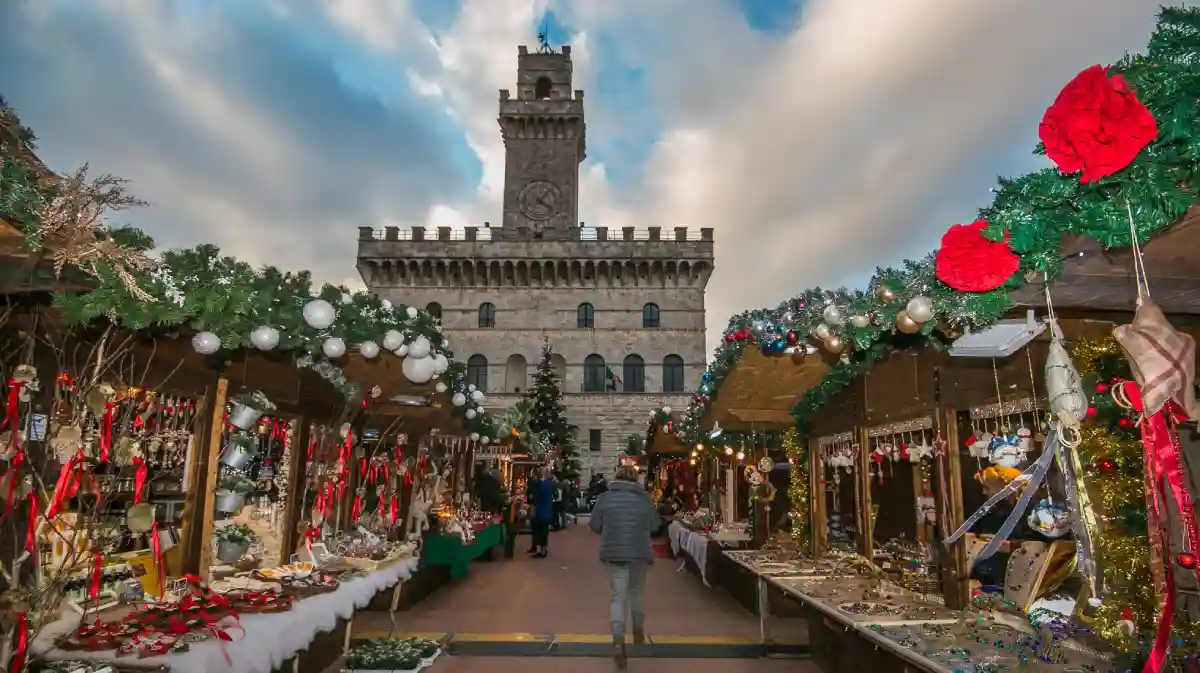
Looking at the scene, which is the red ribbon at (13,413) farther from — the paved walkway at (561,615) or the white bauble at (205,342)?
the paved walkway at (561,615)

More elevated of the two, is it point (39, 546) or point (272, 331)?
point (272, 331)

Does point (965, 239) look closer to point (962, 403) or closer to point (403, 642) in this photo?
point (962, 403)

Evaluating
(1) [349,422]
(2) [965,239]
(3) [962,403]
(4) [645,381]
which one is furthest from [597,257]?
(2) [965,239]

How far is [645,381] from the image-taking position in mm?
31672

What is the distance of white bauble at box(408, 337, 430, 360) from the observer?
224 inches

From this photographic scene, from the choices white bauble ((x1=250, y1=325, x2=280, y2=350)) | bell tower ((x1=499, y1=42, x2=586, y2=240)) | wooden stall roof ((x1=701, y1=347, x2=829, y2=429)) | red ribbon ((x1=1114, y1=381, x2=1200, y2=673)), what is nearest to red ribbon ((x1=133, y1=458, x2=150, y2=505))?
white bauble ((x1=250, y1=325, x2=280, y2=350))

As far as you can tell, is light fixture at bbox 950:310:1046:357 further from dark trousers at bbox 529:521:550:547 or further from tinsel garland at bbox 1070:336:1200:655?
dark trousers at bbox 529:521:550:547

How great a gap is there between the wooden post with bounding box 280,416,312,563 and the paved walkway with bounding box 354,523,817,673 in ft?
3.99

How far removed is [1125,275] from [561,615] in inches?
258

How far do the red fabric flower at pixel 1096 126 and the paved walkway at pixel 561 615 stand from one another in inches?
187

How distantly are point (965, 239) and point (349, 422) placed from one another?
643 centimetres

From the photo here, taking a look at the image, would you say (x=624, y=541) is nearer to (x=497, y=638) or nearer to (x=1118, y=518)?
(x=497, y=638)

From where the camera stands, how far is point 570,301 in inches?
1266

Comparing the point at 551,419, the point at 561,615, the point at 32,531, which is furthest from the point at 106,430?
the point at 551,419
